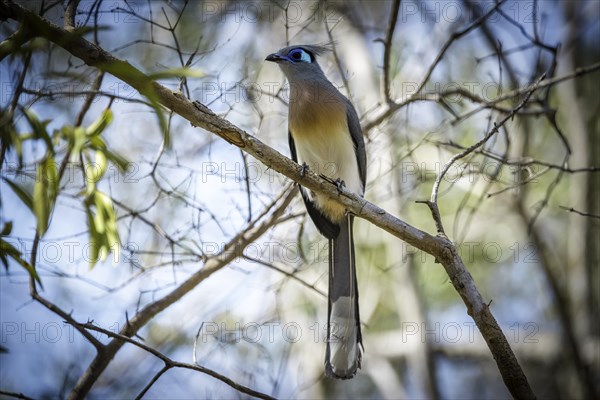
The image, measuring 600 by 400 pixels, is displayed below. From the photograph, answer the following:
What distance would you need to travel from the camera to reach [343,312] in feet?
12.7

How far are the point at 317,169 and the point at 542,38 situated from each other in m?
1.95

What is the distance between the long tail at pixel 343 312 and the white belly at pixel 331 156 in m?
0.23

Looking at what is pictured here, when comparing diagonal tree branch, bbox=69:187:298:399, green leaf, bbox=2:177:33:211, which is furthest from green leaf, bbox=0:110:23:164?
diagonal tree branch, bbox=69:187:298:399

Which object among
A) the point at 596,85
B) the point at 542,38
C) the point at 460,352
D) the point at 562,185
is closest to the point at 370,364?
→ the point at 460,352

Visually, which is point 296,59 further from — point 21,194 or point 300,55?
point 21,194

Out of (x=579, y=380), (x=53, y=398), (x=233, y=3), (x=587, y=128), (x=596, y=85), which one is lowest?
(x=53, y=398)

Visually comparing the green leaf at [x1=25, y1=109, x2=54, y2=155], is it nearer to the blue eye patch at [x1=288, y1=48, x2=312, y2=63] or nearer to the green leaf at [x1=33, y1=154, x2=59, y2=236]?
the green leaf at [x1=33, y1=154, x2=59, y2=236]

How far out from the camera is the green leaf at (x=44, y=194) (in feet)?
7.31

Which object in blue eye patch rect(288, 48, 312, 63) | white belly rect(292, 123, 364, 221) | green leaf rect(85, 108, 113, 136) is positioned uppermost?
blue eye patch rect(288, 48, 312, 63)

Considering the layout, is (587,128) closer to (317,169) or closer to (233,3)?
(317,169)

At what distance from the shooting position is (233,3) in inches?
215

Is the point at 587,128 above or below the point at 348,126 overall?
above

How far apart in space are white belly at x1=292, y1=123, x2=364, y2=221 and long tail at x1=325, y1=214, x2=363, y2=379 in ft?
0.74

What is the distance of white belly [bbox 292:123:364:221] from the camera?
4.36 m
